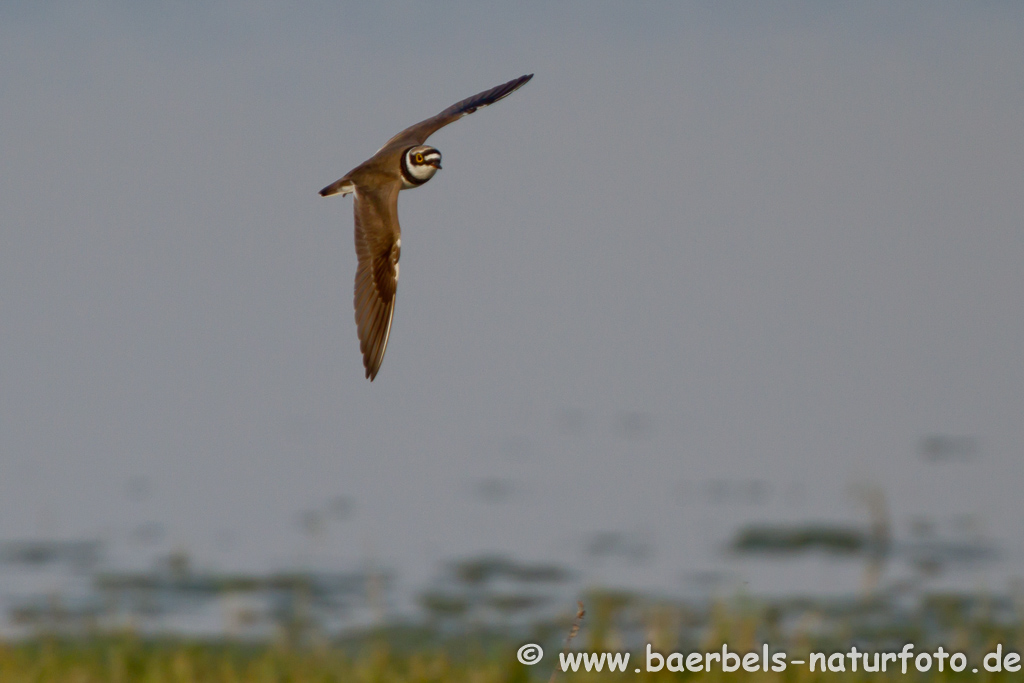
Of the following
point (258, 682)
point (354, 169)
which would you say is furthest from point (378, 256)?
point (258, 682)

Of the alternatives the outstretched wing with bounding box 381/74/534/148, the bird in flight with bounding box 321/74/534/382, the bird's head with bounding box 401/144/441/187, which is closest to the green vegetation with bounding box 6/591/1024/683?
the bird in flight with bounding box 321/74/534/382

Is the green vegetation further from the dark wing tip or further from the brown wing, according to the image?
the dark wing tip

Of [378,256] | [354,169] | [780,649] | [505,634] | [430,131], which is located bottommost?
[780,649]

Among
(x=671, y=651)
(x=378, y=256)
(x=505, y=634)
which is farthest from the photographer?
(x=505, y=634)

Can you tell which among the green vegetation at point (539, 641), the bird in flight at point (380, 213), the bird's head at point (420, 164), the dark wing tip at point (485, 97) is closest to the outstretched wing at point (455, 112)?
the dark wing tip at point (485, 97)

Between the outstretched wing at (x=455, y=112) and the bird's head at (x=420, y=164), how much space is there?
483 mm

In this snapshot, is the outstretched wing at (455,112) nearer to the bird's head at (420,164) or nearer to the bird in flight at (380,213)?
the bird in flight at (380,213)

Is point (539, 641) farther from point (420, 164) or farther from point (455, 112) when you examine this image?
point (420, 164)

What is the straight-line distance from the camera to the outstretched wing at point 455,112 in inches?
265

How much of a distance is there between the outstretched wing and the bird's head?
483 millimetres

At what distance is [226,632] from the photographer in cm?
852

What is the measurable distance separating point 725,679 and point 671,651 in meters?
0.59

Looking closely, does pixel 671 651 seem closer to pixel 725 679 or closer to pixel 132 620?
pixel 725 679

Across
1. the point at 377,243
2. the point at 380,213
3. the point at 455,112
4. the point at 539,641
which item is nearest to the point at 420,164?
the point at 380,213
